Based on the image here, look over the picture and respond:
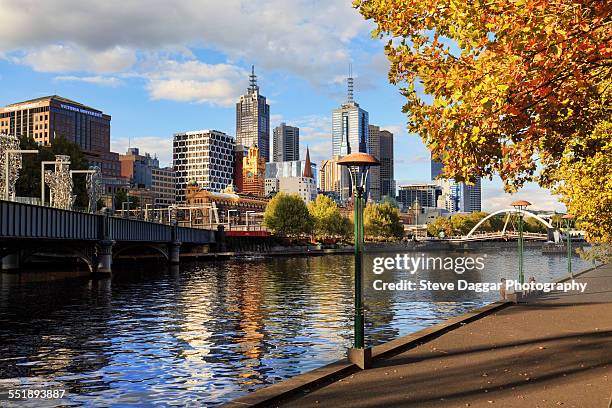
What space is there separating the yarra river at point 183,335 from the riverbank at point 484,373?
3.69 m

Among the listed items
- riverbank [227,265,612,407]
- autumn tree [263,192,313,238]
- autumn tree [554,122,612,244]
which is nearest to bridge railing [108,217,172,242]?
autumn tree [554,122,612,244]

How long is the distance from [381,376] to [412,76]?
270 inches

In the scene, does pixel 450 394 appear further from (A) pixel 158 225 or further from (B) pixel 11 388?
(A) pixel 158 225

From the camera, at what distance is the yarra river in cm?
1839

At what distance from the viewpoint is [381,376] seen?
1470 centimetres

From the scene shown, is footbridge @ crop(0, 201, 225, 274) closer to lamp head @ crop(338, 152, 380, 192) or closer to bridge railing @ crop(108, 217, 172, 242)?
bridge railing @ crop(108, 217, 172, 242)

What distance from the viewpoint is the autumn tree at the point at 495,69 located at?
981 cm

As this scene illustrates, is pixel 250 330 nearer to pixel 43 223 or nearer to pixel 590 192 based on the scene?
pixel 590 192

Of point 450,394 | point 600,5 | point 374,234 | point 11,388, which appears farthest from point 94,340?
point 374,234

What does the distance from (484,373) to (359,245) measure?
14.0 ft

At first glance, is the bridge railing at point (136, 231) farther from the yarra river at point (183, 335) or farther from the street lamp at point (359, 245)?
the street lamp at point (359, 245)

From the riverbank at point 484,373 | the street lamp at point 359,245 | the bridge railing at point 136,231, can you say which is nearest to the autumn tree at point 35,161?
the bridge railing at point 136,231

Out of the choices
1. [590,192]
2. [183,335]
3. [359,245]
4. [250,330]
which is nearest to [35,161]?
[183,335]

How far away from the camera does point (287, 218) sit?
524ft
